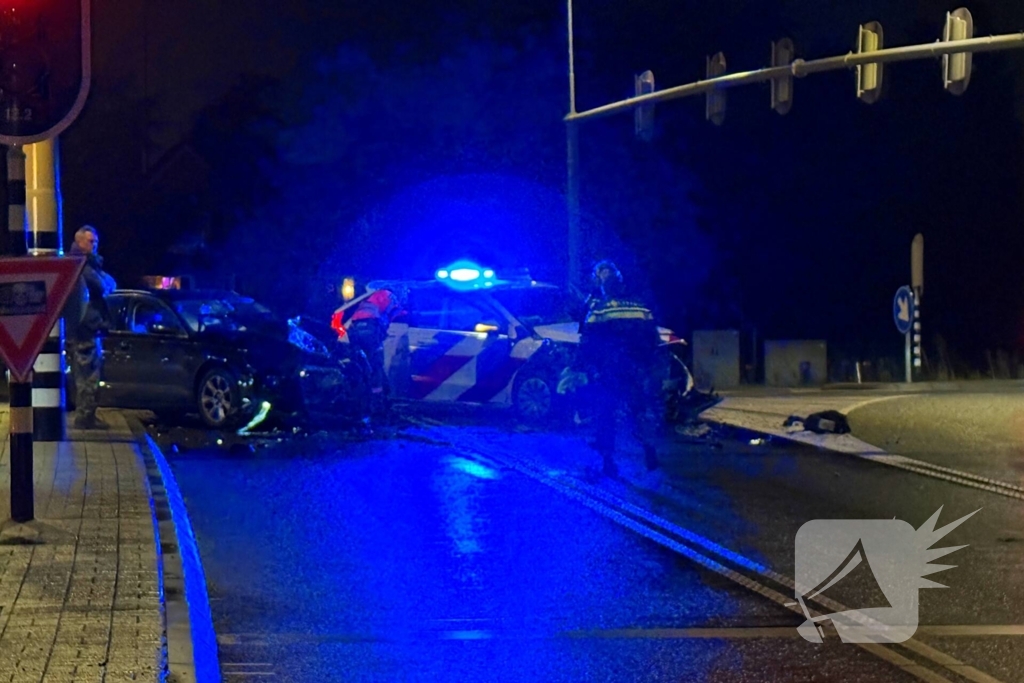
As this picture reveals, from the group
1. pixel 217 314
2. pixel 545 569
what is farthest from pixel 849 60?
pixel 545 569

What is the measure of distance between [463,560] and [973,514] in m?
4.06

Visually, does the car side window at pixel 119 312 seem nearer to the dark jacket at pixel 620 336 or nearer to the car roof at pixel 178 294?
the car roof at pixel 178 294

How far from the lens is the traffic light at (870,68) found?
58.2 feet

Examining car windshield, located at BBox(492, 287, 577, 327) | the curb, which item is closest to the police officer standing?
the curb

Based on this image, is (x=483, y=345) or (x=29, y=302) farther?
(x=483, y=345)

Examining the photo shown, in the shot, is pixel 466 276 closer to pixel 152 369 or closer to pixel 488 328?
pixel 488 328

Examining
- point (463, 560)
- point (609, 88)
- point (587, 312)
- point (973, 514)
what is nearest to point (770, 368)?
point (609, 88)

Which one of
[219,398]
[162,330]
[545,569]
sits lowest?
[545,569]

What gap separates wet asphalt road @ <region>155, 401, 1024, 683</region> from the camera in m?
6.25

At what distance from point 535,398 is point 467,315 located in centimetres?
147

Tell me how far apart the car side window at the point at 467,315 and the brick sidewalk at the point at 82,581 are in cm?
621

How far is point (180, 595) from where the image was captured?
6.77 metres

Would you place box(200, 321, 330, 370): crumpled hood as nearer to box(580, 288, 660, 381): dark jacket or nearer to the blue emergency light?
the blue emergency light

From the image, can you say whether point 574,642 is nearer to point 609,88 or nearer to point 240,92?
point 609,88
